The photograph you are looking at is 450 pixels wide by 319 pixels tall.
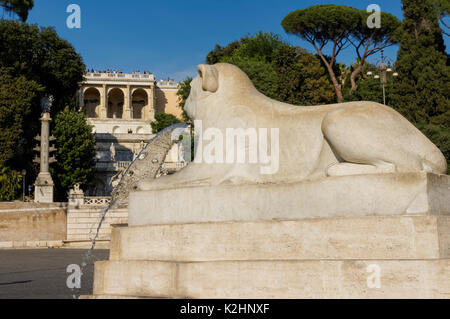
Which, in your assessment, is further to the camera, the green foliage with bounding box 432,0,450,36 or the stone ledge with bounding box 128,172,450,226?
the green foliage with bounding box 432,0,450,36

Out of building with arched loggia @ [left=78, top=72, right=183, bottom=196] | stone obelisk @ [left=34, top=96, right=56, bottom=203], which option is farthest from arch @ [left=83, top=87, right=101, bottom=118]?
stone obelisk @ [left=34, top=96, right=56, bottom=203]

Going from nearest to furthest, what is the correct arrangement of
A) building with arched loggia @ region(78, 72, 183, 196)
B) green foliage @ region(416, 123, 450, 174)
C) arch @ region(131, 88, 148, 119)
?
green foliage @ region(416, 123, 450, 174) < building with arched loggia @ region(78, 72, 183, 196) < arch @ region(131, 88, 148, 119)

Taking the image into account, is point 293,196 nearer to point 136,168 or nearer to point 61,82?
point 136,168

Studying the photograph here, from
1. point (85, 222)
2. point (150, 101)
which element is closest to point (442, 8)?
point (85, 222)

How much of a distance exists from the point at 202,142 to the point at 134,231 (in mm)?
971

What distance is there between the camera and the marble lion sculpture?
396 cm

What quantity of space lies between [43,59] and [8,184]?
9619 millimetres

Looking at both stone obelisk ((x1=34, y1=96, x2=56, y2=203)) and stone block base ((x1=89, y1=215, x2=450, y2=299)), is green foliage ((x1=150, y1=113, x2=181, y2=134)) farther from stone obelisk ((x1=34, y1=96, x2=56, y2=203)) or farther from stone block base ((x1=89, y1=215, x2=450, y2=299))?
stone block base ((x1=89, y1=215, x2=450, y2=299))

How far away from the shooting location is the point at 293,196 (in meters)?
3.97

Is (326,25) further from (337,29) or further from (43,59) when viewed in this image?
(43,59)

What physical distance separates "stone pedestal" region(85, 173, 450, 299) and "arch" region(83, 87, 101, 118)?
71.9m

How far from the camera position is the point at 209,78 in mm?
4766

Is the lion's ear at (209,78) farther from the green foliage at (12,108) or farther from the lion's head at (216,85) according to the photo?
the green foliage at (12,108)

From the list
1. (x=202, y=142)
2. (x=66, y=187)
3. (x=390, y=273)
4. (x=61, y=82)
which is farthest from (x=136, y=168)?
(x=390, y=273)
